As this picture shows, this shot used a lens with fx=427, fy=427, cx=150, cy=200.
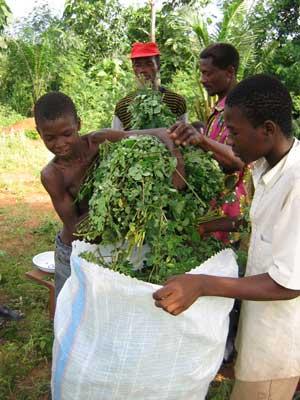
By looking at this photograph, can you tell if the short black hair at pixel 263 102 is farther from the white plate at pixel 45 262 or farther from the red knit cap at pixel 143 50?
the white plate at pixel 45 262

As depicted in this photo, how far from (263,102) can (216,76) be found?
1.13 meters

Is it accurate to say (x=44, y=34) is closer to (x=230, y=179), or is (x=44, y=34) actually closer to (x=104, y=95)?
(x=104, y=95)

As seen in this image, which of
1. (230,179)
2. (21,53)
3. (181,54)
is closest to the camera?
(230,179)

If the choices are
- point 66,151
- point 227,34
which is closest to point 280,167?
point 66,151

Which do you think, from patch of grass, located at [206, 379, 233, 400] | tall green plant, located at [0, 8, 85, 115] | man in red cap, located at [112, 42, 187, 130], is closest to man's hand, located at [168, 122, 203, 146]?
man in red cap, located at [112, 42, 187, 130]

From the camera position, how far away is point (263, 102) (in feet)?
4.06

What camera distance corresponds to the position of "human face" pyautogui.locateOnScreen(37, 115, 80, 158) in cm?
187

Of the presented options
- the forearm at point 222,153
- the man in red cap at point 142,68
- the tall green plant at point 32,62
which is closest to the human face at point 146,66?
the man in red cap at point 142,68

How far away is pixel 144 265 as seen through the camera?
160 cm

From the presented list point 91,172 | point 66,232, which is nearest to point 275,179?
point 91,172

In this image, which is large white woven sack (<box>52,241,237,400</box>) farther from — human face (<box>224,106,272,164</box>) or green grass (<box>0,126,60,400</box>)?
green grass (<box>0,126,60,400</box>)

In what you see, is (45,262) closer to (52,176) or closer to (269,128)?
(52,176)

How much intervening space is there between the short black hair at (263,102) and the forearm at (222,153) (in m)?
0.32

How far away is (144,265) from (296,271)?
587mm
